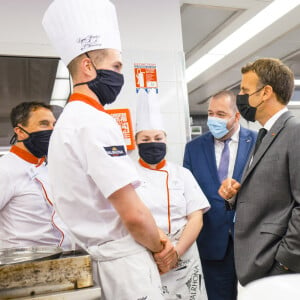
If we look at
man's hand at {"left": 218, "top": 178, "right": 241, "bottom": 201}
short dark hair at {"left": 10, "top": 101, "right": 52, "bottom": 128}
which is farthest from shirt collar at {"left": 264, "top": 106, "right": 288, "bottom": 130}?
short dark hair at {"left": 10, "top": 101, "right": 52, "bottom": 128}

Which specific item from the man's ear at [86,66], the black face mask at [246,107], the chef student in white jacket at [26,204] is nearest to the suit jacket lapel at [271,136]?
the black face mask at [246,107]

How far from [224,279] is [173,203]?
2.23 ft

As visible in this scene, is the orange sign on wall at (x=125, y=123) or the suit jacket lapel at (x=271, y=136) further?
the orange sign on wall at (x=125, y=123)

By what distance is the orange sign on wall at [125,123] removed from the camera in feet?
9.46

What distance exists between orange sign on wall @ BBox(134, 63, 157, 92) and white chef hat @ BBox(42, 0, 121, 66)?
153cm

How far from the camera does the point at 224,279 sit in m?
2.45

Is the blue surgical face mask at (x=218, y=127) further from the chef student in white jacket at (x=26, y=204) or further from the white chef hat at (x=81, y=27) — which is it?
the white chef hat at (x=81, y=27)

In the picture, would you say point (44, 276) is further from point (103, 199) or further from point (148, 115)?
point (148, 115)

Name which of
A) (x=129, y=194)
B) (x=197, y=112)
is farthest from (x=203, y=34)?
(x=197, y=112)

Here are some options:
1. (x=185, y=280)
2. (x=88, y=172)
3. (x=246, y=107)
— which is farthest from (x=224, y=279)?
(x=88, y=172)

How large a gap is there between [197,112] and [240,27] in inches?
213

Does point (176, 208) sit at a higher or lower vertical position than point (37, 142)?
lower

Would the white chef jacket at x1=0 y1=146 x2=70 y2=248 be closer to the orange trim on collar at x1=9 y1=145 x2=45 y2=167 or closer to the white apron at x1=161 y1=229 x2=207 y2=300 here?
the orange trim on collar at x1=9 y1=145 x2=45 y2=167

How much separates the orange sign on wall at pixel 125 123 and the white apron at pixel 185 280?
3.07ft
